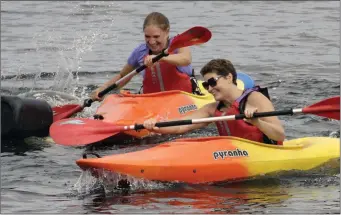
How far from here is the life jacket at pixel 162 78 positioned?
10.3 m

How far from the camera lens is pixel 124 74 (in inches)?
410

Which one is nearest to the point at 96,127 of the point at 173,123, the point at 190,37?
the point at 173,123

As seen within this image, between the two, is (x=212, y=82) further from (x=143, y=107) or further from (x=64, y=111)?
(x=64, y=111)

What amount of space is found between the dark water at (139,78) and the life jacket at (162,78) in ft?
3.27

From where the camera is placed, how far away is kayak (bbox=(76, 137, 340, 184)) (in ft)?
25.5

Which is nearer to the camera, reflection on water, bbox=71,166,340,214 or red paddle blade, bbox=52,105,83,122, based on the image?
reflection on water, bbox=71,166,340,214

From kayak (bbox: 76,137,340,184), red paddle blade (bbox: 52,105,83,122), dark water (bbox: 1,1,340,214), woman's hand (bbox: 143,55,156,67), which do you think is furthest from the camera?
red paddle blade (bbox: 52,105,83,122)

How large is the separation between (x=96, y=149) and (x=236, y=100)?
2013 millimetres

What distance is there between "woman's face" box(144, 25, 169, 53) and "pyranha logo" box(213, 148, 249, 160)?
2.02m

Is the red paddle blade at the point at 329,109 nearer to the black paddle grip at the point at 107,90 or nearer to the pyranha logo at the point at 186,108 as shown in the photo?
the pyranha logo at the point at 186,108

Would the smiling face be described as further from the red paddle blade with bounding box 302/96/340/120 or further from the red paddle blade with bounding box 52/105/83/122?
the red paddle blade with bounding box 52/105/83/122

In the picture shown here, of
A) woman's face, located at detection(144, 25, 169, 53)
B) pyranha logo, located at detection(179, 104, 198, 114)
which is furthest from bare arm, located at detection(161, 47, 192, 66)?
pyranha logo, located at detection(179, 104, 198, 114)

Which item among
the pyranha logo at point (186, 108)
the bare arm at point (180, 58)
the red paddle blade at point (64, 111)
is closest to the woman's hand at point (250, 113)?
the bare arm at point (180, 58)

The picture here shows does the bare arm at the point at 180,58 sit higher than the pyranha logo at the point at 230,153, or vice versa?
the bare arm at the point at 180,58
